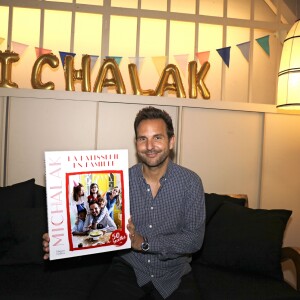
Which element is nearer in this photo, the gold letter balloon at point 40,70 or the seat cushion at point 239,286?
the seat cushion at point 239,286

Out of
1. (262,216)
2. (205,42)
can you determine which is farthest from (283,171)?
(205,42)

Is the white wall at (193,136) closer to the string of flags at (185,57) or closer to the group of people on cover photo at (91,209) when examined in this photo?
the string of flags at (185,57)

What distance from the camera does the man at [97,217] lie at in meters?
1.32

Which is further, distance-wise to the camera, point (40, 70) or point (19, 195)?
point (40, 70)

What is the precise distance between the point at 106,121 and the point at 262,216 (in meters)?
1.41

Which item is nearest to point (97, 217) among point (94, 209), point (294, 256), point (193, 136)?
point (94, 209)

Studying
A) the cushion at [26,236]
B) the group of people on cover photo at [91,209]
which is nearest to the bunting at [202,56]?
the cushion at [26,236]

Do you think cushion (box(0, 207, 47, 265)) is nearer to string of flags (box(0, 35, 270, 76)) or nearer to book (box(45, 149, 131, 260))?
book (box(45, 149, 131, 260))

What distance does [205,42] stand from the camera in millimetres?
3357

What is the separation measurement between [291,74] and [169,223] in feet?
4.67

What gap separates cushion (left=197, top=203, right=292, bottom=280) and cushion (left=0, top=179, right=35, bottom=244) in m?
1.18

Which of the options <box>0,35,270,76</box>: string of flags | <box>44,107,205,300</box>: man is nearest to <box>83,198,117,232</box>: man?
<box>44,107,205,300</box>: man

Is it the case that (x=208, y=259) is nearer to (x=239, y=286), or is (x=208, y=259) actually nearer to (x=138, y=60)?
(x=239, y=286)

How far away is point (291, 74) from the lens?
90.4 inches
